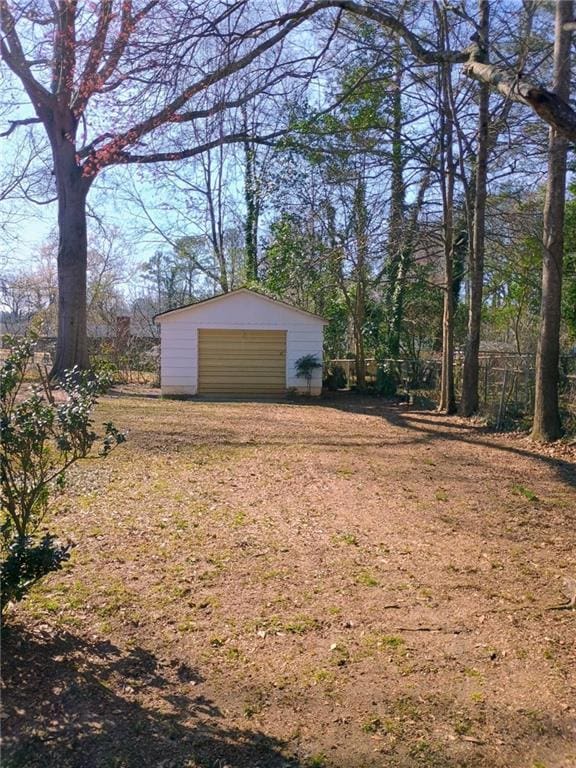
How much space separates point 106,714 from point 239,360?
51.5ft

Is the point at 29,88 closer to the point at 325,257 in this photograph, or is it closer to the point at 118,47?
the point at 325,257

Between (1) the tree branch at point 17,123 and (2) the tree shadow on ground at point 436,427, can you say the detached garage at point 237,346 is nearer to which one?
(2) the tree shadow on ground at point 436,427

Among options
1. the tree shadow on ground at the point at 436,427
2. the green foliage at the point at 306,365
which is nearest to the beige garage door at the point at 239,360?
the green foliage at the point at 306,365

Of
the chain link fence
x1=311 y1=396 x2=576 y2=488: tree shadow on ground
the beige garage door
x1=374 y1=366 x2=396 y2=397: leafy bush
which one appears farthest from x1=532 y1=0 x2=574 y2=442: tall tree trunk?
the beige garage door

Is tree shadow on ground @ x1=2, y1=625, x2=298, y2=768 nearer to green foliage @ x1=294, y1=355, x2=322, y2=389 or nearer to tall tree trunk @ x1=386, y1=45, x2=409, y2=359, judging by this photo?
tall tree trunk @ x1=386, y1=45, x2=409, y2=359

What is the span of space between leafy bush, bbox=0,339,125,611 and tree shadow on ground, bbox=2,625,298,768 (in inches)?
16.5

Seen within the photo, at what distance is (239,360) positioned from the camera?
60.3ft

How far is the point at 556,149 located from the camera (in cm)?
861

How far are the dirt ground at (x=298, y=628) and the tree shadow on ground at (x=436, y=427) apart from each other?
4.43 ft

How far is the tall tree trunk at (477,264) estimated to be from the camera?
11.5m

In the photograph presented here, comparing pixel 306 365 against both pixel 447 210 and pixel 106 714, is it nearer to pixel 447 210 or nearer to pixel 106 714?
pixel 447 210

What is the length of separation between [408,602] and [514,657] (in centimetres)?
83

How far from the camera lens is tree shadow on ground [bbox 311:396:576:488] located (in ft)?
28.8

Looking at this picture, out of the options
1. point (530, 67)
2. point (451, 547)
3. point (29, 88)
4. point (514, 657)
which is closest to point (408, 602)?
point (514, 657)
